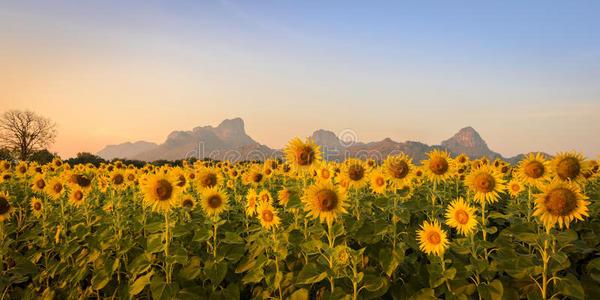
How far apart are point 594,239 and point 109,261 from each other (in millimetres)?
8981

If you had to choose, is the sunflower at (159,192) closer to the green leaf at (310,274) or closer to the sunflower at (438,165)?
the green leaf at (310,274)

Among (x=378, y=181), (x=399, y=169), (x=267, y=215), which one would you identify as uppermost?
(x=399, y=169)

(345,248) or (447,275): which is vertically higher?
(345,248)

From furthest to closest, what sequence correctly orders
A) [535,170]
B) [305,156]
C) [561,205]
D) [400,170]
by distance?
[535,170] < [400,170] < [305,156] < [561,205]

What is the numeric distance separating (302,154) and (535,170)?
17.4ft

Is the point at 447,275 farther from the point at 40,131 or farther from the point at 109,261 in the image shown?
the point at 40,131

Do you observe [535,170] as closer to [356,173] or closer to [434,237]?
[434,237]

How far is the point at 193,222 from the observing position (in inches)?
241

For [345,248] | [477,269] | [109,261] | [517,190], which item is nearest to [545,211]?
[477,269]

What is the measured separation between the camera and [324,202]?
439 cm

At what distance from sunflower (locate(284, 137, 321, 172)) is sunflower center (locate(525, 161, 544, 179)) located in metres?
4.89

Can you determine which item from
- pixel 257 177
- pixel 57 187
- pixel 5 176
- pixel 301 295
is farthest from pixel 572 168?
pixel 5 176

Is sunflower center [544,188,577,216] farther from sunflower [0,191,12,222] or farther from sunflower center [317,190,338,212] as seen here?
sunflower [0,191,12,222]

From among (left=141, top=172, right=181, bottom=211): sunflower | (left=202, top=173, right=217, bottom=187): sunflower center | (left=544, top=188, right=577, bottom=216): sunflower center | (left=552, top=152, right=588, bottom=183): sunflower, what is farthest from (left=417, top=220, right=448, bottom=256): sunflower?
(left=202, top=173, right=217, bottom=187): sunflower center
